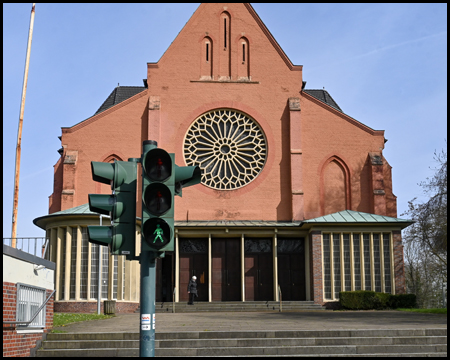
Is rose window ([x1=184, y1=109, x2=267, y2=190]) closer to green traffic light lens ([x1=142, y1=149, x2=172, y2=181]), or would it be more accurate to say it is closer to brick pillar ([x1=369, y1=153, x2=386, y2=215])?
brick pillar ([x1=369, y1=153, x2=386, y2=215])

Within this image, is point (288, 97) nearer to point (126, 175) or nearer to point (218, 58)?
point (218, 58)

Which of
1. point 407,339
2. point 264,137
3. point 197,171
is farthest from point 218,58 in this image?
point 197,171

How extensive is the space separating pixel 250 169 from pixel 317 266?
6.96 m

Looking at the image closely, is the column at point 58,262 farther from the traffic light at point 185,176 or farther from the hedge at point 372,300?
the traffic light at point 185,176

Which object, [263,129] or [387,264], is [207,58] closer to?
[263,129]

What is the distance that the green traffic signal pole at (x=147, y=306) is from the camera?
6957 millimetres

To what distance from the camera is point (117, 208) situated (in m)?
7.14

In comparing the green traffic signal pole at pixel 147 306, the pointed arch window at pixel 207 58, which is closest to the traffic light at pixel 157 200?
the green traffic signal pole at pixel 147 306

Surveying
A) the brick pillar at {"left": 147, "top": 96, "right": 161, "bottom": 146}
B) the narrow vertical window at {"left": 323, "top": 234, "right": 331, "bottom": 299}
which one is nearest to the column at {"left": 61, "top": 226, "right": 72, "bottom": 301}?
the brick pillar at {"left": 147, "top": 96, "right": 161, "bottom": 146}

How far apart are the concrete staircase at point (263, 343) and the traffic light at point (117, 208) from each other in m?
7.43

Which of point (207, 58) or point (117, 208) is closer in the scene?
point (117, 208)

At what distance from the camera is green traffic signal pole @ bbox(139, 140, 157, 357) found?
22.8 feet

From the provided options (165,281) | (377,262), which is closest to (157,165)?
(377,262)

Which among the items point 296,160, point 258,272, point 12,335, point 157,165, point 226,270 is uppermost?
point 296,160
